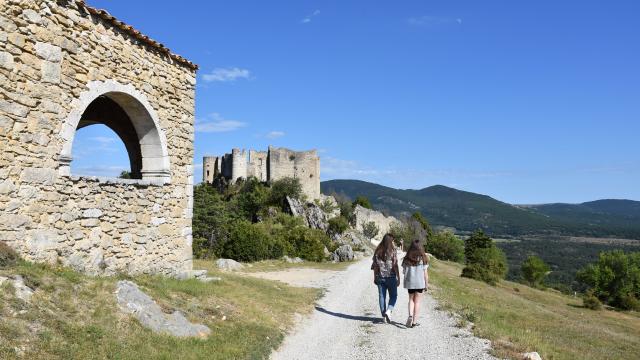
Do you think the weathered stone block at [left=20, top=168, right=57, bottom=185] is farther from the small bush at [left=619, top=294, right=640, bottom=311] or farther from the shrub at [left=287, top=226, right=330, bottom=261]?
the small bush at [left=619, top=294, right=640, bottom=311]

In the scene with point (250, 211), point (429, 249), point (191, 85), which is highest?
point (191, 85)

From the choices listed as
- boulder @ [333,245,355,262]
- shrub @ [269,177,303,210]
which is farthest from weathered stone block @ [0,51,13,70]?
shrub @ [269,177,303,210]

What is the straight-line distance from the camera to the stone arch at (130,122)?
30.6ft

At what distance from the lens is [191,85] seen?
12695 millimetres

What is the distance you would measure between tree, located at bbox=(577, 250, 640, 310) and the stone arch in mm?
63945

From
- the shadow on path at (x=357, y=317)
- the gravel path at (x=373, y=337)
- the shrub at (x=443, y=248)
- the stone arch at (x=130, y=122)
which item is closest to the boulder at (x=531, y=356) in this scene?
the gravel path at (x=373, y=337)

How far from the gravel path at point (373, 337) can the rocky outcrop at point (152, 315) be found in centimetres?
156

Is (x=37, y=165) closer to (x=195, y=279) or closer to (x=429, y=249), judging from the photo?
(x=195, y=279)

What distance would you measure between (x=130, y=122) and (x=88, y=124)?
1134mm

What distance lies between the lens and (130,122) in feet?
41.2

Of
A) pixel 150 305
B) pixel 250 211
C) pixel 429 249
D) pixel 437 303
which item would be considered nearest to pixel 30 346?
pixel 150 305

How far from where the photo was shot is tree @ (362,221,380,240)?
63091mm

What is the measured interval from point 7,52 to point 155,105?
12.8 feet

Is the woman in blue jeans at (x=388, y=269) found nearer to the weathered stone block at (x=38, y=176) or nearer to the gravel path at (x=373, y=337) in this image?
the gravel path at (x=373, y=337)
